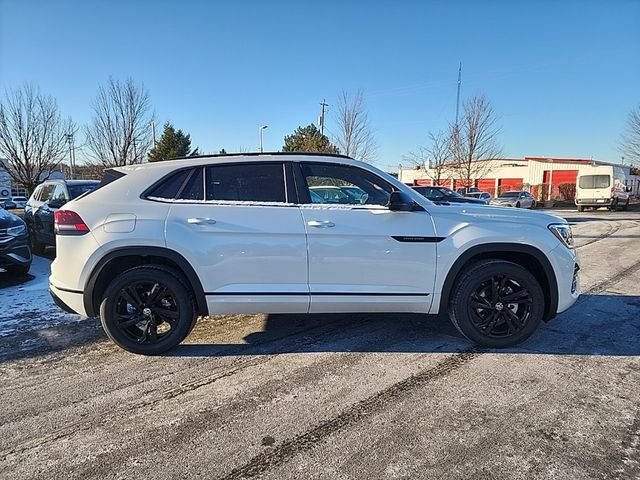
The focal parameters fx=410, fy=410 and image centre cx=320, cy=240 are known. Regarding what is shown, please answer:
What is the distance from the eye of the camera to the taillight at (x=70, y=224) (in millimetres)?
3533

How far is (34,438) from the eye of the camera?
2516 mm

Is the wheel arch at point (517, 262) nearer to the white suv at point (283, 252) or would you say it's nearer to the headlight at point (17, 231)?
the white suv at point (283, 252)

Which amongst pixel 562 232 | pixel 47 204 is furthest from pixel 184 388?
pixel 47 204

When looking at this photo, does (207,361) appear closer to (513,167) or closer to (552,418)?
(552,418)

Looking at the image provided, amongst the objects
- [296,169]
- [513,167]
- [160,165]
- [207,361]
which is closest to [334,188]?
[296,169]

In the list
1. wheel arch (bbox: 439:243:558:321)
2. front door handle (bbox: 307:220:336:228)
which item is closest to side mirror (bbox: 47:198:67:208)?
front door handle (bbox: 307:220:336:228)

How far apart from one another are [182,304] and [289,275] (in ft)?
3.24

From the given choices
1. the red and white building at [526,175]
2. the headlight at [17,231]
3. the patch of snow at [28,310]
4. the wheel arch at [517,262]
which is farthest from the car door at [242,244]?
the red and white building at [526,175]

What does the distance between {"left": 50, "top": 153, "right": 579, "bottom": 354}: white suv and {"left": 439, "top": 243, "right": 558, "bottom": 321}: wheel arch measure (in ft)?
0.04

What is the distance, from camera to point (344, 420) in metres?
2.67

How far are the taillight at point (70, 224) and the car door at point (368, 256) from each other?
6.25 ft

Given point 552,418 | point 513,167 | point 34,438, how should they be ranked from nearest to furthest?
point 34,438
point 552,418
point 513,167

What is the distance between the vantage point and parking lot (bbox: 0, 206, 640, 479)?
228cm

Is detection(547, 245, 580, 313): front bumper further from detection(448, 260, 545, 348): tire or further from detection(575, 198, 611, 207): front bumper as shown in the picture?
detection(575, 198, 611, 207): front bumper
